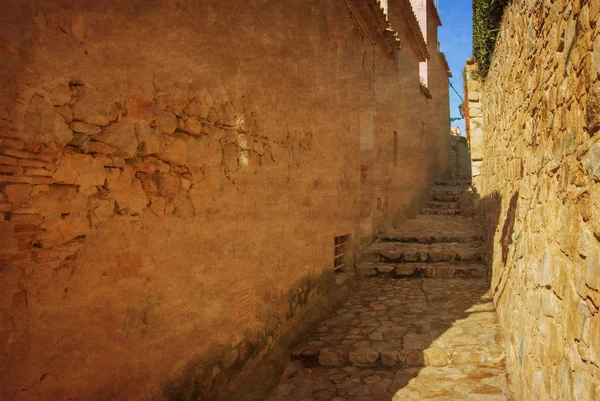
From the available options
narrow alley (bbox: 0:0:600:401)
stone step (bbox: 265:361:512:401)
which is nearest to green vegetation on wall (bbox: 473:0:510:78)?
narrow alley (bbox: 0:0:600:401)

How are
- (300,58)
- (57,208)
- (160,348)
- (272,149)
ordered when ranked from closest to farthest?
(57,208), (160,348), (272,149), (300,58)

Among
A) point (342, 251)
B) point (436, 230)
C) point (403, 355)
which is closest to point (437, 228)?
point (436, 230)

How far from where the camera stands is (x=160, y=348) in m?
3.24

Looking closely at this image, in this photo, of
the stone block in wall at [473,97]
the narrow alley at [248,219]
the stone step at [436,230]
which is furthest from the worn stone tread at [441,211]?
the narrow alley at [248,219]

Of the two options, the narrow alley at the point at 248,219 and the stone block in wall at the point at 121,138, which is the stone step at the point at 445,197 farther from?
the stone block in wall at the point at 121,138

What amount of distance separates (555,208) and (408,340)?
9.61 ft

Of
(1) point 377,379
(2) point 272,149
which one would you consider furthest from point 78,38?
(1) point 377,379

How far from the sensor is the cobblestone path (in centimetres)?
437

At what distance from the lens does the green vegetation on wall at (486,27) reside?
7010mm

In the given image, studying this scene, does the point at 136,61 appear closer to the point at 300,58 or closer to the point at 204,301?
the point at 204,301

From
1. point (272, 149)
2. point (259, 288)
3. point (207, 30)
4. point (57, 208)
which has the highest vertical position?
point (207, 30)

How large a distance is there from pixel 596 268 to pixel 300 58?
13.8 feet

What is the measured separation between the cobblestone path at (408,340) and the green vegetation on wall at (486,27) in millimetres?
3744

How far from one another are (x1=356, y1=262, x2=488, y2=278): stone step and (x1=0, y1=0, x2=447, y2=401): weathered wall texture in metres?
2.78
